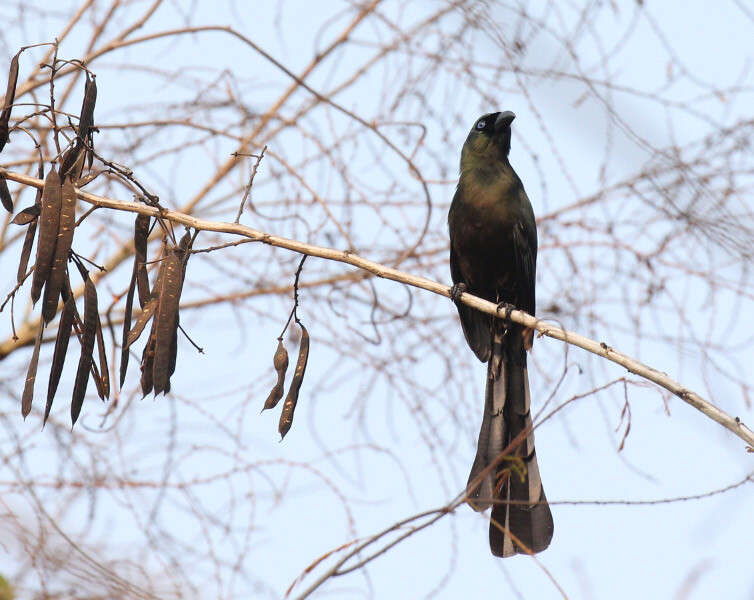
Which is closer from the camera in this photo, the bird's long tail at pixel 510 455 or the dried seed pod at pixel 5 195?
the dried seed pod at pixel 5 195

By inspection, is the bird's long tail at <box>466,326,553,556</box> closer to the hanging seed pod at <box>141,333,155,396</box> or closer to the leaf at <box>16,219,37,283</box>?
the hanging seed pod at <box>141,333,155,396</box>

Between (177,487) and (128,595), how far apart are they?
85 centimetres

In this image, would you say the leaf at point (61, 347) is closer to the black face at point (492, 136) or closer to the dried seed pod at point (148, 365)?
the dried seed pod at point (148, 365)

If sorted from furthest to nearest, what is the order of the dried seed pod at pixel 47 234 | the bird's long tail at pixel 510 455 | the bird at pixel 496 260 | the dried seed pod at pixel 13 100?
the bird at pixel 496 260, the bird's long tail at pixel 510 455, the dried seed pod at pixel 13 100, the dried seed pod at pixel 47 234

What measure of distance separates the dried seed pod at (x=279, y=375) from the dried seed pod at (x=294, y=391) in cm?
2

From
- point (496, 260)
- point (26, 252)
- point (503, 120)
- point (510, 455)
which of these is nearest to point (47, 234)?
point (26, 252)

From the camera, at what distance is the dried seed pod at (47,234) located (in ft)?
6.26

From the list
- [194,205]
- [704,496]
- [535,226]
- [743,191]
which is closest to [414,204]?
[535,226]

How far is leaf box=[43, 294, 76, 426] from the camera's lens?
1967mm

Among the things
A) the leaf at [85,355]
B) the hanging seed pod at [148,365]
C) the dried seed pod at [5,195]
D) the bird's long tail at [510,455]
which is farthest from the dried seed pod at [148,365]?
the bird's long tail at [510,455]

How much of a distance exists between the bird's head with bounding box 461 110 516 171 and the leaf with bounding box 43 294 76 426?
242cm

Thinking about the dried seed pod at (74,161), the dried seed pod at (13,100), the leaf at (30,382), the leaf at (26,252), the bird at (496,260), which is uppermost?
the bird at (496,260)

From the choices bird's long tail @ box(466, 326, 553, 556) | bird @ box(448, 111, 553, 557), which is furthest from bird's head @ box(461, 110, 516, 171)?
bird's long tail @ box(466, 326, 553, 556)

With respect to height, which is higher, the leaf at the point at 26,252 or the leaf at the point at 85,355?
the leaf at the point at 26,252
